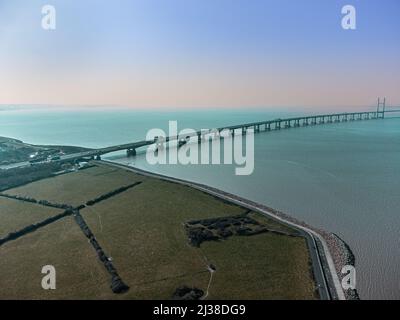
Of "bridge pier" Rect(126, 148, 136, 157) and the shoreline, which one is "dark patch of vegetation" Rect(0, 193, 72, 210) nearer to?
the shoreline

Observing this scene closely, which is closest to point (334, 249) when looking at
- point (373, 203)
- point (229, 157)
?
point (373, 203)

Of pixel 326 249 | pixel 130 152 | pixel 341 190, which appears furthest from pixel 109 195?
pixel 130 152

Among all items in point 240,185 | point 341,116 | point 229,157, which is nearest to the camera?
point 240,185

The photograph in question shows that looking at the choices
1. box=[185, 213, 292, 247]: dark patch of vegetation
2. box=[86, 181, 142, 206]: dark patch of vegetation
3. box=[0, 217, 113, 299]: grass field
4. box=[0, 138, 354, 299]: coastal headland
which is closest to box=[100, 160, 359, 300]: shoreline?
box=[0, 138, 354, 299]: coastal headland

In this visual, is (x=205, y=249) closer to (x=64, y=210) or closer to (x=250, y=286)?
(x=250, y=286)

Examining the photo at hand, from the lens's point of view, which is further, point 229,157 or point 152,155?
point 152,155

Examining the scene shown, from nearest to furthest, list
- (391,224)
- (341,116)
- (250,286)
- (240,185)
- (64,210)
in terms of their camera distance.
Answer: (250,286)
(391,224)
(64,210)
(240,185)
(341,116)
